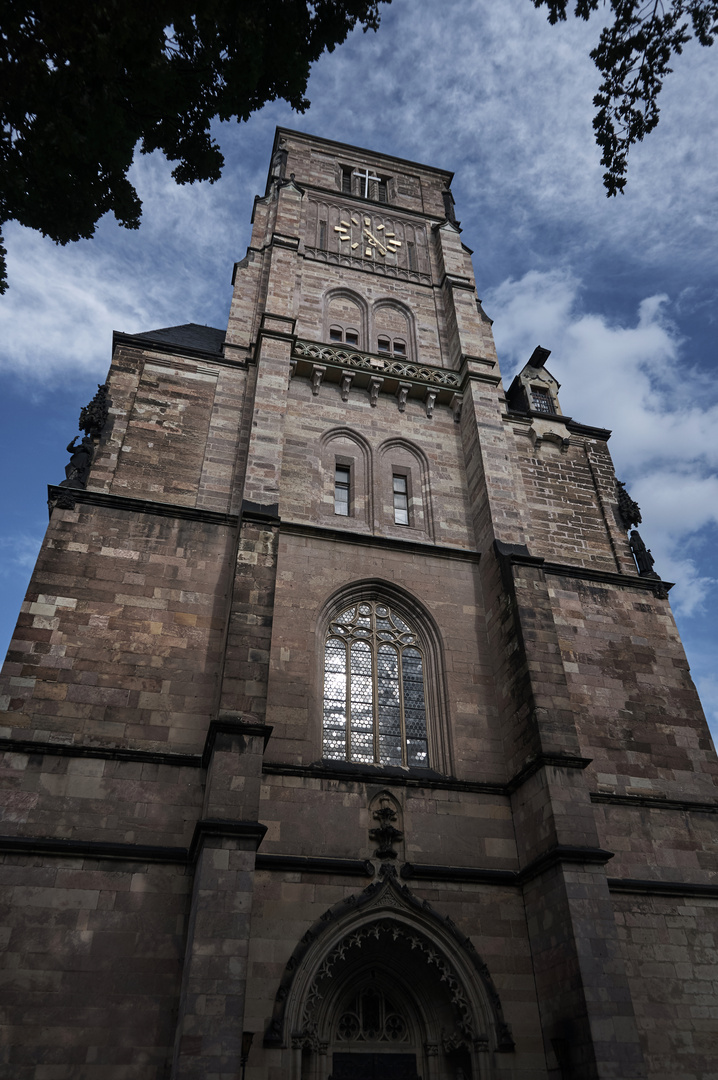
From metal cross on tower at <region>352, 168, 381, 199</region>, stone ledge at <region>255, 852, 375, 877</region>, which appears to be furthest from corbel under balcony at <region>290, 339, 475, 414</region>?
stone ledge at <region>255, 852, 375, 877</region>

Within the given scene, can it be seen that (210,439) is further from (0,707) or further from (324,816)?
(324,816)

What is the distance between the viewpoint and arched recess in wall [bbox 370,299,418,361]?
19422 millimetres

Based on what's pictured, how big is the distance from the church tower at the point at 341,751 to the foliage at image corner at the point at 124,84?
5.53 metres

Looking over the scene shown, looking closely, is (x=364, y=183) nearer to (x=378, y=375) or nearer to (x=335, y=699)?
(x=378, y=375)

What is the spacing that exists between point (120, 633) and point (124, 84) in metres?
7.48

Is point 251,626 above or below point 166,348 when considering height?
below

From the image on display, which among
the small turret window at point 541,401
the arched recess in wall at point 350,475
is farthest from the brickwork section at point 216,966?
the small turret window at point 541,401

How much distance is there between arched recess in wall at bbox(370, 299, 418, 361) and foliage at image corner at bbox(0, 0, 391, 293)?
1019cm

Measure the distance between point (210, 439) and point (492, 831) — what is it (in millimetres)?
8915

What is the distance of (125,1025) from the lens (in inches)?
350

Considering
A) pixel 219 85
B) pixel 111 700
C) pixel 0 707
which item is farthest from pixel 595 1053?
pixel 219 85

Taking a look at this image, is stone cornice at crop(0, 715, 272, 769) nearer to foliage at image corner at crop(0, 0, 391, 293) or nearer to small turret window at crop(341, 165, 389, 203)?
foliage at image corner at crop(0, 0, 391, 293)

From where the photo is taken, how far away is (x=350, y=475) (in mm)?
16094

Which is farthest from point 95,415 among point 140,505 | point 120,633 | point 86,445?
point 120,633
